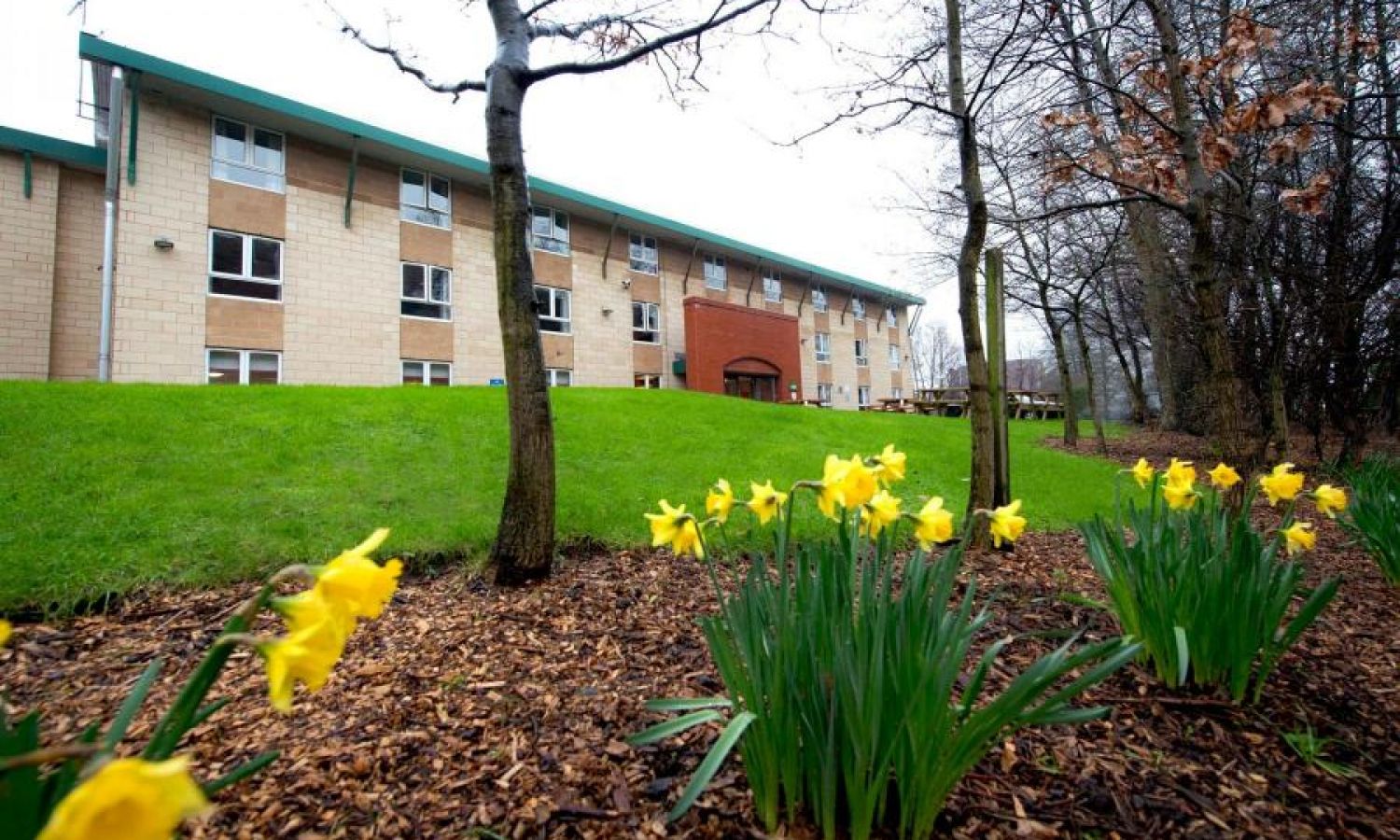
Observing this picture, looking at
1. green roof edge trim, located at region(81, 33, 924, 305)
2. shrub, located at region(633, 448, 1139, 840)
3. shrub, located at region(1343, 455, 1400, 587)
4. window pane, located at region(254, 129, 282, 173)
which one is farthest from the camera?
window pane, located at region(254, 129, 282, 173)

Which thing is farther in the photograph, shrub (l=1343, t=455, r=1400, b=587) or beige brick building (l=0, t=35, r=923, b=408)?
beige brick building (l=0, t=35, r=923, b=408)

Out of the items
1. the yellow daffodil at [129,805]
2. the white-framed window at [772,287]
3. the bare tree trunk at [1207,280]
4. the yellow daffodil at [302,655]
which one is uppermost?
the white-framed window at [772,287]

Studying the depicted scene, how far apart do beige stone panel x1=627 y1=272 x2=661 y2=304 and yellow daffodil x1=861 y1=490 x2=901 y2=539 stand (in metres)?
18.6

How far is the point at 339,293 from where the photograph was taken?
1334 cm

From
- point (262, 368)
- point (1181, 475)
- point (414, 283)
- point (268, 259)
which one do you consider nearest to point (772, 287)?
point (414, 283)

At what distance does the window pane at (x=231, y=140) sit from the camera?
1209cm

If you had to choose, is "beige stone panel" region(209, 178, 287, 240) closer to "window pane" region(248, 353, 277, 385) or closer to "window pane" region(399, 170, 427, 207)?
"window pane" region(248, 353, 277, 385)

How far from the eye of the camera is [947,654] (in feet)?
4.69

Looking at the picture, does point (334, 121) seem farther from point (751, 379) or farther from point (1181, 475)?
point (1181, 475)

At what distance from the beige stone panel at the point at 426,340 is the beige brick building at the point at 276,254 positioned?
5cm

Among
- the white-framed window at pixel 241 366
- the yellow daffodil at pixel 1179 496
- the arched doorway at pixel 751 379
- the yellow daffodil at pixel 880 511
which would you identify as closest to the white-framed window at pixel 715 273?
the arched doorway at pixel 751 379

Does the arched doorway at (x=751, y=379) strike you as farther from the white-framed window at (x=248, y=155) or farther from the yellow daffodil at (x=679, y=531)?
the yellow daffodil at (x=679, y=531)

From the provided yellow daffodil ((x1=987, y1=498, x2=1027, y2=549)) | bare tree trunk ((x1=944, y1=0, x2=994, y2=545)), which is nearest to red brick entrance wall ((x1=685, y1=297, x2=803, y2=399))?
bare tree trunk ((x1=944, y1=0, x2=994, y2=545))

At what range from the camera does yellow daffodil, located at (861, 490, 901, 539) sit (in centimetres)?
156
